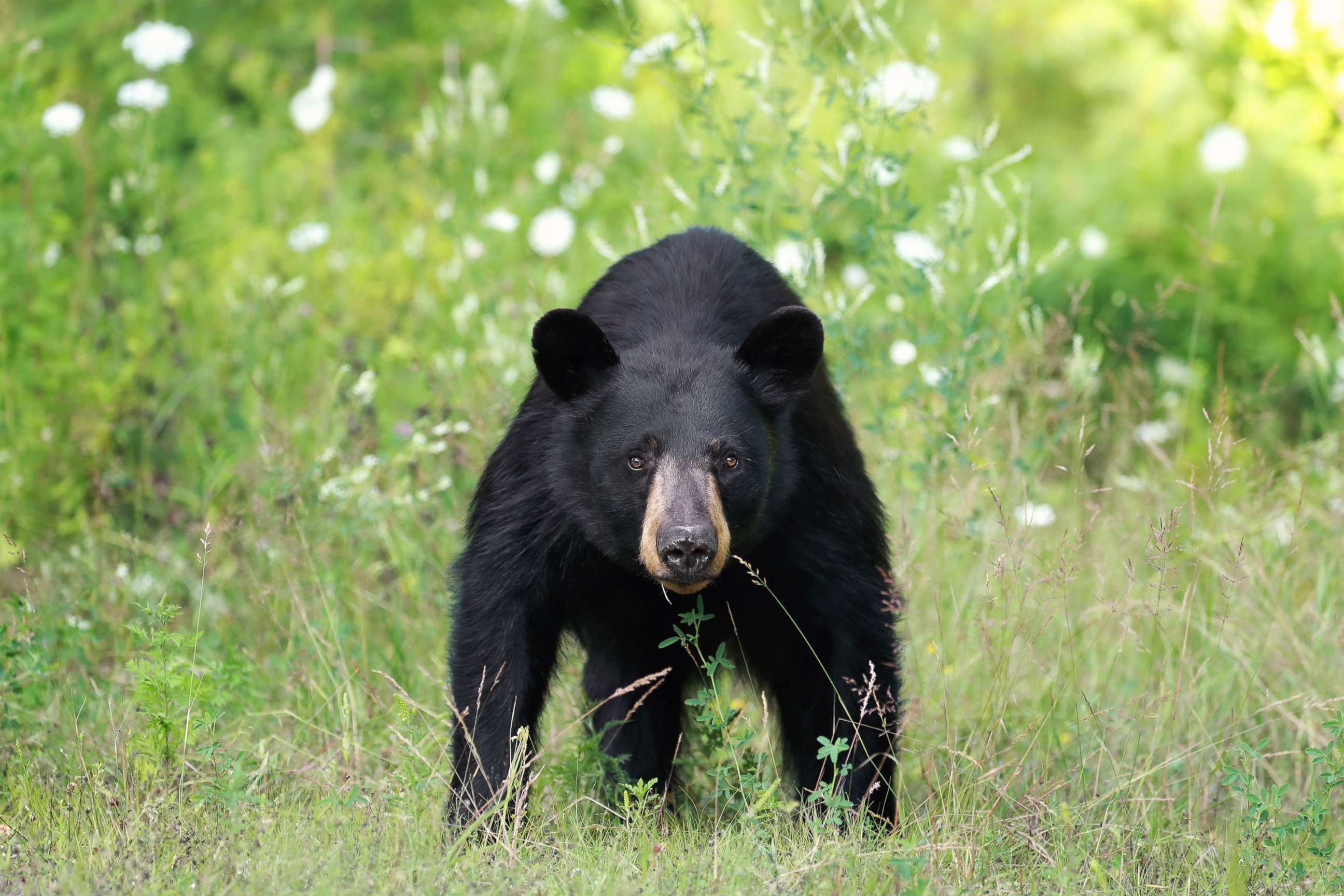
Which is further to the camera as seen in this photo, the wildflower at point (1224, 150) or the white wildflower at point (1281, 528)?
the wildflower at point (1224, 150)

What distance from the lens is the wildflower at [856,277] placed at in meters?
8.34

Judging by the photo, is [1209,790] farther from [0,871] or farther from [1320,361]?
[0,871]

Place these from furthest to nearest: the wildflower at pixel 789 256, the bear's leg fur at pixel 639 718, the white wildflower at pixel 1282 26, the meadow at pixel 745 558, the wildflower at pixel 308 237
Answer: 1. the white wildflower at pixel 1282 26
2. the wildflower at pixel 308 237
3. the wildflower at pixel 789 256
4. the bear's leg fur at pixel 639 718
5. the meadow at pixel 745 558

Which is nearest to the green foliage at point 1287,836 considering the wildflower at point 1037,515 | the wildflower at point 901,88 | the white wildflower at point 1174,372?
the wildflower at point 1037,515

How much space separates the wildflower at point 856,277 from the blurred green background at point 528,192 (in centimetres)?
5

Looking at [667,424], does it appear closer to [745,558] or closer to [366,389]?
[745,558]

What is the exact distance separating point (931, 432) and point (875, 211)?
83 centimetres

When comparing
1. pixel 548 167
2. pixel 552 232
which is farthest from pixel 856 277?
pixel 552 232

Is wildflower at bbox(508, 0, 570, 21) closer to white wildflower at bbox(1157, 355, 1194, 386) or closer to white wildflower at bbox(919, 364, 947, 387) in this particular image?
white wildflower at bbox(919, 364, 947, 387)

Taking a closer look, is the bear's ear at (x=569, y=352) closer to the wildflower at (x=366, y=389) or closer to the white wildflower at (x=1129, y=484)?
the wildflower at (x=366, y=389)

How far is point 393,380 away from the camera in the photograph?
280 inches

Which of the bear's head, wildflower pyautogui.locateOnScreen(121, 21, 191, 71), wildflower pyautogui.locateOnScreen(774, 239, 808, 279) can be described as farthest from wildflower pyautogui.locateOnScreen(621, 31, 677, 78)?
wildflower pyautogui.locateOnScreen(121, 21, 191, 71)

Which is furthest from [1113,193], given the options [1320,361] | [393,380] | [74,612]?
[74,612]

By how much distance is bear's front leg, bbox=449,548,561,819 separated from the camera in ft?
13.3
